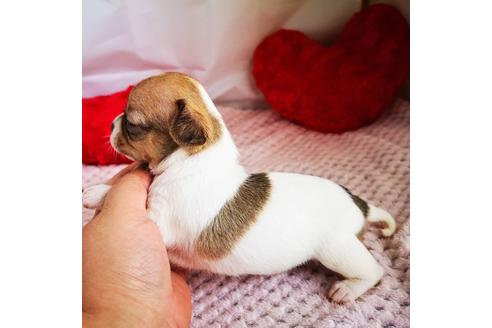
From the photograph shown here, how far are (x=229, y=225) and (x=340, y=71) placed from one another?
0.98 m

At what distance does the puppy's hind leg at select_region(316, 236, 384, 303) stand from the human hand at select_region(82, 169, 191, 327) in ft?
1.11

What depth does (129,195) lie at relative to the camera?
36.5 inches

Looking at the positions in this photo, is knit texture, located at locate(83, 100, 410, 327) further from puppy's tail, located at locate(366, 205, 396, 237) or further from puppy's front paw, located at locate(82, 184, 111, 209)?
puppy's front paw, located at locate(82, 184, 111, 209)

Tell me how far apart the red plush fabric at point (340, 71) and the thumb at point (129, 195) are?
2.83ft

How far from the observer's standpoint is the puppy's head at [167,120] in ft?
2.96

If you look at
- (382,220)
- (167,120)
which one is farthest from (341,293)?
(167,120)

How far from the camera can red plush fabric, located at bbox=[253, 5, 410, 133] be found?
168cm

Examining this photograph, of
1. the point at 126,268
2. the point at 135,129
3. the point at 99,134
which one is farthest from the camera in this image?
the point at 99,134

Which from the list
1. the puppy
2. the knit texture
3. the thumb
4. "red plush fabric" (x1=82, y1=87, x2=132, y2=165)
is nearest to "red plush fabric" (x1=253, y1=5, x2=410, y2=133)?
the knit texture

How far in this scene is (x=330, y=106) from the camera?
5.49 ft

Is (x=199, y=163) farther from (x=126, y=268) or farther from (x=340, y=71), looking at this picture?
(x=340, y=71)
